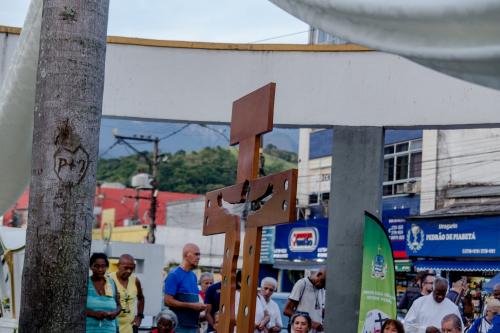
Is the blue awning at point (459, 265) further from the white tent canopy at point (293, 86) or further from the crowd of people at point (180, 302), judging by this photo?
the white tent canopy at point (293, 86)

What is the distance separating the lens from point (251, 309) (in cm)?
532

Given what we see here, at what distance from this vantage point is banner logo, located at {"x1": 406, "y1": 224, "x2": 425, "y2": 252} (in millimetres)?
25938

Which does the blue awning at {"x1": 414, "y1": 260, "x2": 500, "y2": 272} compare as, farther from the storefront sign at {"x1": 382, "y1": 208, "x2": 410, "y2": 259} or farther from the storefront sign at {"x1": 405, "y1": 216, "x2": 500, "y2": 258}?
the storefront sign at {"x1": 382, "y1": 208, "x2": 410, "y2": 259}

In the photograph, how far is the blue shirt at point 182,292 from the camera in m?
9.66

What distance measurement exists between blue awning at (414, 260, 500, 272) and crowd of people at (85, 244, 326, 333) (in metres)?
12.5

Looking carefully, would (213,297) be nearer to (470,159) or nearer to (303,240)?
(470,159)

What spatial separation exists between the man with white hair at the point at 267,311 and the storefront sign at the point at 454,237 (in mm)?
12794

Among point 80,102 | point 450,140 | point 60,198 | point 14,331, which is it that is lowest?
point 14,331

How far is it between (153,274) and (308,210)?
16184 mm

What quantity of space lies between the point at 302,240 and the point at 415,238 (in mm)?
6584

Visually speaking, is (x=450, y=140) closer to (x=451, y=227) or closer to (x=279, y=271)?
(x=451, y=227)

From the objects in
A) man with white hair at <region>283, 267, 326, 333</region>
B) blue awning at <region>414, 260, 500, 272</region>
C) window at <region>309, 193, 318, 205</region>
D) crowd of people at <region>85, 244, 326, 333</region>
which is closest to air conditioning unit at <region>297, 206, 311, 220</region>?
window at <region>309, 193, 318, 205</region>

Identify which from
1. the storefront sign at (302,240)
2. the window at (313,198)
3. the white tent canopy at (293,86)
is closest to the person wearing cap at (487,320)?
the white tent canopy at (293,86)

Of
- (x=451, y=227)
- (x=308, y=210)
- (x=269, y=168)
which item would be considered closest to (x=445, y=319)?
(x=451, y=227)
